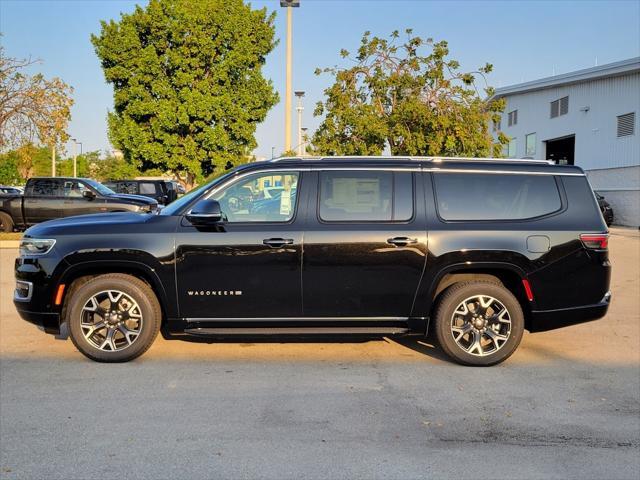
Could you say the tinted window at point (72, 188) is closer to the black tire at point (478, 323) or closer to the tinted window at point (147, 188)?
the tinted window at point (147, 188)

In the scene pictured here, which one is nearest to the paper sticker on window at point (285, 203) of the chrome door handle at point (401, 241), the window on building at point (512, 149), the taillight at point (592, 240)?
the chrome door handle at point (401, 241)

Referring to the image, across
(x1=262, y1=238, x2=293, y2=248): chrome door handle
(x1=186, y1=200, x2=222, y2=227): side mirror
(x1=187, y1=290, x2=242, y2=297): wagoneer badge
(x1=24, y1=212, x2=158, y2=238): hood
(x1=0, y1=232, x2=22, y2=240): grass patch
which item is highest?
(x1=186, y1=200, x2=222, y2=227): side mirror

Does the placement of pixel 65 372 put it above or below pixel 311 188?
below

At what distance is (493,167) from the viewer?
20.0ft

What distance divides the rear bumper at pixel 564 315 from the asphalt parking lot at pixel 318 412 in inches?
16.5

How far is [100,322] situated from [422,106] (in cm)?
1342

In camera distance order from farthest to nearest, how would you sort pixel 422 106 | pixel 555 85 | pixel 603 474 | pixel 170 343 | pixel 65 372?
pixel 555 85 → pixel 422 106 → pixel 170 343 → pixel 65 372 → pixel 603 474

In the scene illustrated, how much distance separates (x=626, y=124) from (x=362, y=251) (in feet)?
98.8

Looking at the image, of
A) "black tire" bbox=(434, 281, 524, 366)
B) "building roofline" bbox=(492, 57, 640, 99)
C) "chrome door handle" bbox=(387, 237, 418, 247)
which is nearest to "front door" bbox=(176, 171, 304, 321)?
"chrome door handle" bbox=(387, 237, 418, 247)

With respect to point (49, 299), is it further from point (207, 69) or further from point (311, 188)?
point (207, 69)

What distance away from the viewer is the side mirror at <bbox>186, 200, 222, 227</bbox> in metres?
5.65

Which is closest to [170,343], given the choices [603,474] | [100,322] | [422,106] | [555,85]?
[100,322]

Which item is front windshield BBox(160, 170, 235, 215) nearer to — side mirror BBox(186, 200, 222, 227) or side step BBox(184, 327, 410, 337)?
side mirror BBox(186, 200, 222, 227)

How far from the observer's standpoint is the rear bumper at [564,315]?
A: 19.7 ft
